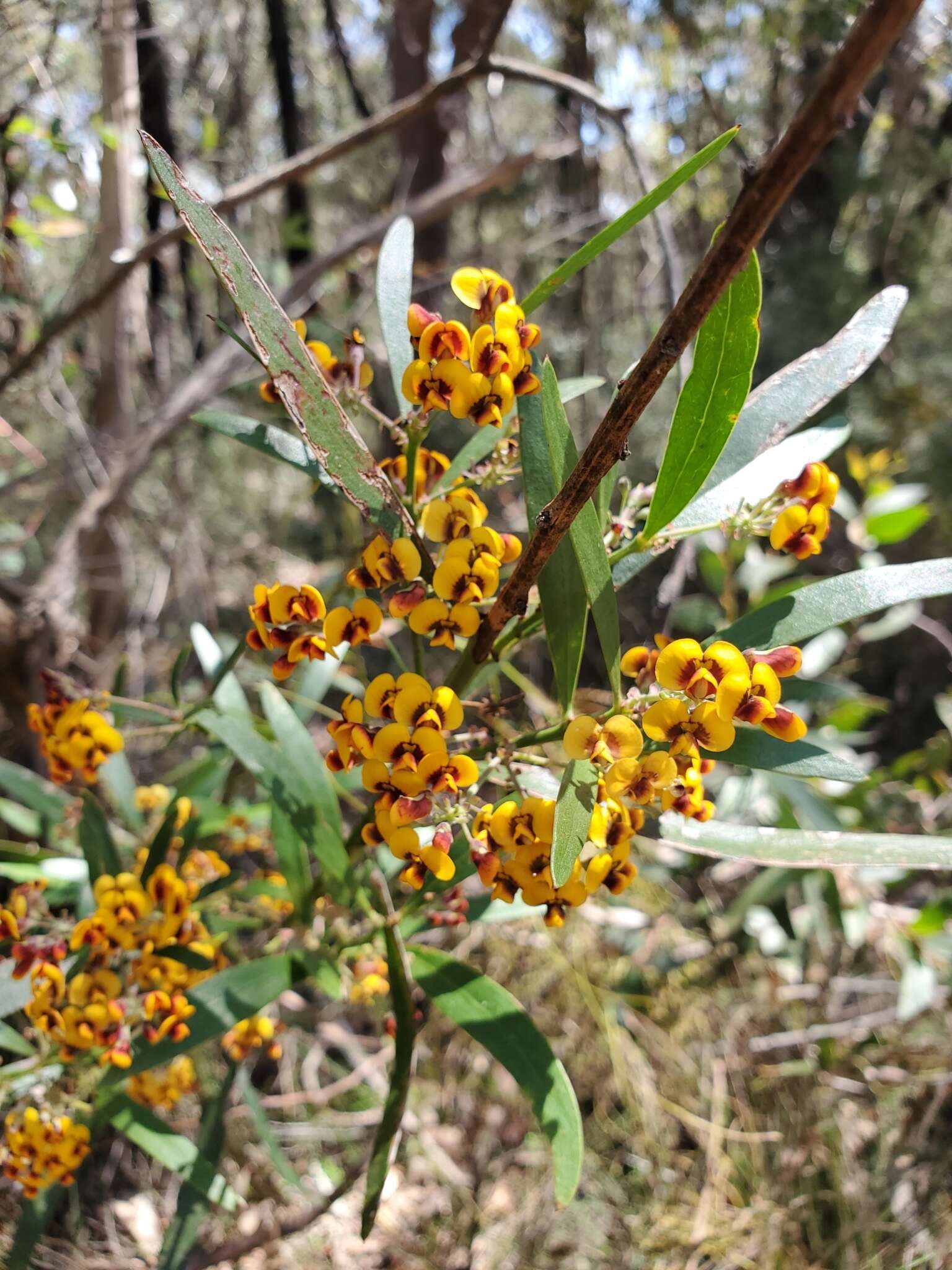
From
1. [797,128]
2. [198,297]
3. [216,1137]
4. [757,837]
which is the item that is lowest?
[216,1137]

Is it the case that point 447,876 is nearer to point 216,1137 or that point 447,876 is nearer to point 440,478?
point 440,478

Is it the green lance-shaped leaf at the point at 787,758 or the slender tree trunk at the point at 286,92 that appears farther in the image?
the slender tree trunk at the point at 286,92

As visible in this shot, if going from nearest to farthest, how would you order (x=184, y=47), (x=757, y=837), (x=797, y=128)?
(x=797, y=128) < (x=757, y=837) < (x=184, y=47)

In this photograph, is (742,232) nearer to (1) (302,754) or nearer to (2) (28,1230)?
(1) (302,754)

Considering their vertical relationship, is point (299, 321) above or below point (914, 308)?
below

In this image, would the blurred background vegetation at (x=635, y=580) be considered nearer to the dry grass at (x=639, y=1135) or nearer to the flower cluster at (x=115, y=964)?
the dry grass at (x=639, y=1135)

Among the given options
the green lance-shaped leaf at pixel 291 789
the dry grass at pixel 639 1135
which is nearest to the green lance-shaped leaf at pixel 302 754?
the green lance-shaped leaf at pixel 291 789

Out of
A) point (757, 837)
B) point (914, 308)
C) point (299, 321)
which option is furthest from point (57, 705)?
point (914, 308)
